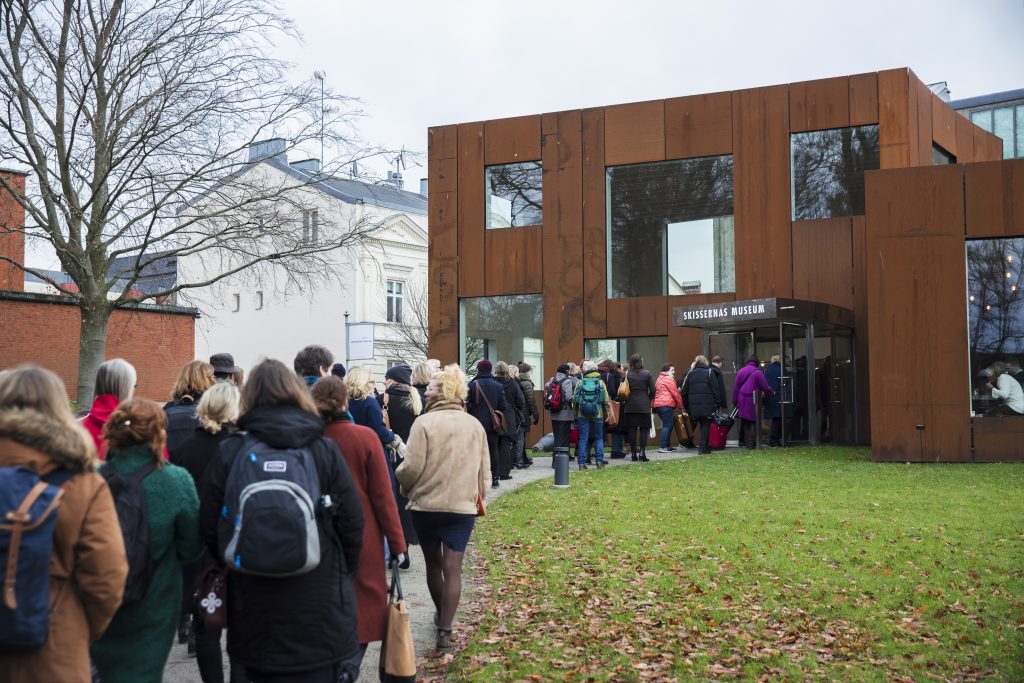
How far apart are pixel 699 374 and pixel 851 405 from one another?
185 inches

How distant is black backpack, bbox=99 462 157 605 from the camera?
429 centimetres

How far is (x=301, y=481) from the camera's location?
14.1 feet

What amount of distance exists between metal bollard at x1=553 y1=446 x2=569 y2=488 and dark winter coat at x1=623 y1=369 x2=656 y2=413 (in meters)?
3.90

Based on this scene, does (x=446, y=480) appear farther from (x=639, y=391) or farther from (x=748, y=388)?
(x=748, y=388)

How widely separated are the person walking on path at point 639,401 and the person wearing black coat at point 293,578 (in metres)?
13.7

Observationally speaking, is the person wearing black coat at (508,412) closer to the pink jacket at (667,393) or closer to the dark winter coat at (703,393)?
the pink jacket at (667,393)

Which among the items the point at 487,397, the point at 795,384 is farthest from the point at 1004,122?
the point at 487,397

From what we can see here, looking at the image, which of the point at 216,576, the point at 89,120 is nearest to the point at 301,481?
the point at 216,576

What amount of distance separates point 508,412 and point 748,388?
762 centimetres

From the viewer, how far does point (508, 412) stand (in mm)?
14328

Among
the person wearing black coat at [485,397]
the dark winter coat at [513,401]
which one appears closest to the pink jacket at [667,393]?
the dark winter coat at [513,401]

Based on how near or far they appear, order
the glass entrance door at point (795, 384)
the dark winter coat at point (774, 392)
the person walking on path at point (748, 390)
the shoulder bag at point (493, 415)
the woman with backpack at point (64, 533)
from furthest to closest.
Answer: the glass entrance door at point (795, 384) → the dark winter coat at point (774, 392) → the person walking on path at point (748, 390) → the shoulder bag at point (493, 415) → the woman with backpack at point (64, 533)

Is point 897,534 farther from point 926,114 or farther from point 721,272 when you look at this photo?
point 926,114

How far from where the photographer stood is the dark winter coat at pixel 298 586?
14.3 feet
